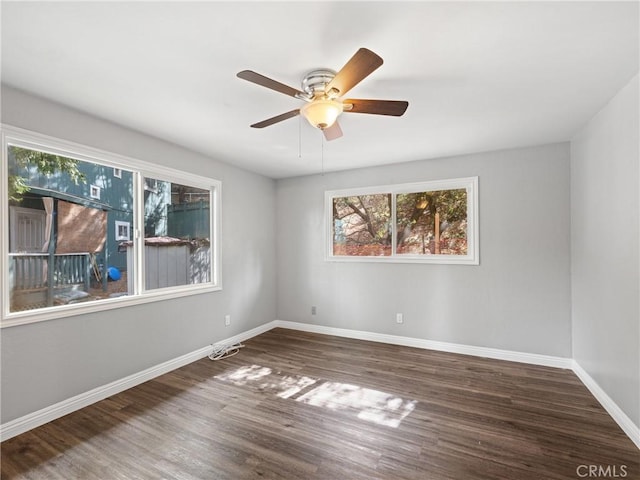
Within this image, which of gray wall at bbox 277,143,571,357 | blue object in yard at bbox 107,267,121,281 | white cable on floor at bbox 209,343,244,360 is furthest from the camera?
white cable on floor at bbox 209,343,244,360

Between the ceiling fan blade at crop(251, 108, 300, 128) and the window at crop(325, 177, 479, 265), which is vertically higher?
the ceiling fan blade at crop(251, 108, 300, 128)

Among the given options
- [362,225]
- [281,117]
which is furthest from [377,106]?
[362,225]

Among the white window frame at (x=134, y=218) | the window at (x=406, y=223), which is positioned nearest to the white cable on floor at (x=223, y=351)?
the white window frame at (x=134, y=218)

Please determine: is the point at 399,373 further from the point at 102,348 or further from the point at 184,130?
the point at 184,130

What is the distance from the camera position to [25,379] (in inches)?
83.4

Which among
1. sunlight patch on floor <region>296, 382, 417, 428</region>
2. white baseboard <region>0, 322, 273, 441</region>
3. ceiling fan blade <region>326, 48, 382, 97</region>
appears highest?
ceiling fan blade <region>326, 48, 382, 97</region>

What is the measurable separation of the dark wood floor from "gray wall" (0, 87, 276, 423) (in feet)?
0.92

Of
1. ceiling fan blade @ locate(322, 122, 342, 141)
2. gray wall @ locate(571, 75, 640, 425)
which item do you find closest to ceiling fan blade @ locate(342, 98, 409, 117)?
ceiling fan blade @ locate(322, 122, 342, 141)

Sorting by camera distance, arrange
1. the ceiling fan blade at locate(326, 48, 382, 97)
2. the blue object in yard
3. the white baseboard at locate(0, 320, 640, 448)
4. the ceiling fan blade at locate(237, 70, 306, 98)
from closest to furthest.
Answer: the ceiling fan blade at locate(326, 48, 382, 97) < the ceiling fan blade at locate(237, 70, 306, 98) < the white baseboard at locate(0, 320, 640, 448) < the blue object in yard

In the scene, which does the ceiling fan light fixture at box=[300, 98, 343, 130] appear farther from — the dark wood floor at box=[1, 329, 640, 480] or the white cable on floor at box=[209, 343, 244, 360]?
the white cable on floor at box=[209, 343, 244, 360]

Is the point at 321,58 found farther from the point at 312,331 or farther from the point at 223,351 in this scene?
the point at 312,331

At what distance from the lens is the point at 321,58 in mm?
1746

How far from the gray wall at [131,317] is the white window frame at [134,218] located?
60 mm

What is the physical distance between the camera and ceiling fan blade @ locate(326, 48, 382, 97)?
1376 mm
